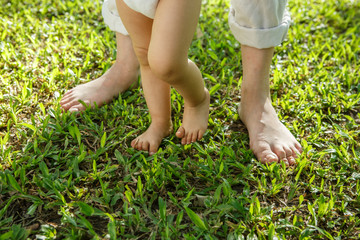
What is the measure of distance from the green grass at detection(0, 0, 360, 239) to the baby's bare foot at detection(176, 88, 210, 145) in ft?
0.16

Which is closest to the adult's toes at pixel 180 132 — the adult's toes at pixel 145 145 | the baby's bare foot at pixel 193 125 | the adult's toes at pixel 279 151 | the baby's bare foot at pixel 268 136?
the baby's bare foot at pixel 193 125

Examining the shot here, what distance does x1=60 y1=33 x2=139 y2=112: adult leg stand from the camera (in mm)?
2273

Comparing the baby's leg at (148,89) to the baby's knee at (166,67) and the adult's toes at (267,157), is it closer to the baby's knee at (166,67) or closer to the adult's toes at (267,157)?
the baby's knee at (166,67)

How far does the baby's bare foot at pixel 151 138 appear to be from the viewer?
1967mm

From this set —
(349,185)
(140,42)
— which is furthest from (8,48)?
(349,185)

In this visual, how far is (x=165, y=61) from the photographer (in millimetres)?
1592

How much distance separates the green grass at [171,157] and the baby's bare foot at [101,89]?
6cm

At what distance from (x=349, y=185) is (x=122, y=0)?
1308mm

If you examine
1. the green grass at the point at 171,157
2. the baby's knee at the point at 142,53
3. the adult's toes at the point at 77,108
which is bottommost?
the green grass at the point at 171,157

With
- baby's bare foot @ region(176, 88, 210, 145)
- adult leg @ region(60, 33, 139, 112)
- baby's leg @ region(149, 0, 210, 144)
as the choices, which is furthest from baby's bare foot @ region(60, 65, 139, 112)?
baby's leg @ region(149, 0, 210, 144)

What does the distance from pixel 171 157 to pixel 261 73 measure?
67cm

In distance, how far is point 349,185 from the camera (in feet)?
5.99

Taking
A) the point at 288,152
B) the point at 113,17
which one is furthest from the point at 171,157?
the point at 113,17

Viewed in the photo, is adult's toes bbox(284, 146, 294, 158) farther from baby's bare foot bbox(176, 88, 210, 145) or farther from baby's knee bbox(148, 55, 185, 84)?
baby's knee bbox(148, 55, 185, 84)
